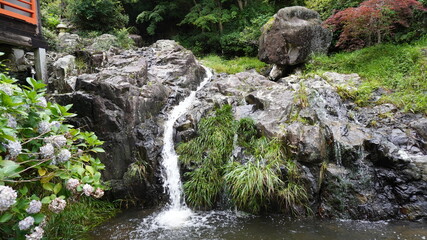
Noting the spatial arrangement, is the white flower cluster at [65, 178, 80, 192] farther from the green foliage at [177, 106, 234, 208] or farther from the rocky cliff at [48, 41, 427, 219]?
the rocky cliff at [48, 41, 427, 219]

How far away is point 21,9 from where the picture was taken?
24.1 feet

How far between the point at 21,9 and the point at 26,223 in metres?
7.79

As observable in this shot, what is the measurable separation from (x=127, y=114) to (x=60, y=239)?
3.30 meters

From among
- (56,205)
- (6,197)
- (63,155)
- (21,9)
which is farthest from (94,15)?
(6,197)

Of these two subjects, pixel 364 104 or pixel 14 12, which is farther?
pixel 14 12

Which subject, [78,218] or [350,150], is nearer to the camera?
[78,218]

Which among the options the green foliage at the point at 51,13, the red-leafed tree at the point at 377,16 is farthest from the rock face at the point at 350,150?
the green foliage at the point at 51,13

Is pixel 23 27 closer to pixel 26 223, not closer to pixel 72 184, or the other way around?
pixel 72 184

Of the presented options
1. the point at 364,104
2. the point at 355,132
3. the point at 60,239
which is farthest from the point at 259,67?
the point at 60,239

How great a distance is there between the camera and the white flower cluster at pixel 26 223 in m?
2.04

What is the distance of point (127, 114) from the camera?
6.79 meters

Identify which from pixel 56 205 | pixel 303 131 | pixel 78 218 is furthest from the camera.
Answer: pixel 303 131

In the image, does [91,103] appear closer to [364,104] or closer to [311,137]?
[311,137]

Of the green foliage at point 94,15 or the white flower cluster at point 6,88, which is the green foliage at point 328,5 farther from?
the white flower cluster at point 6,88
